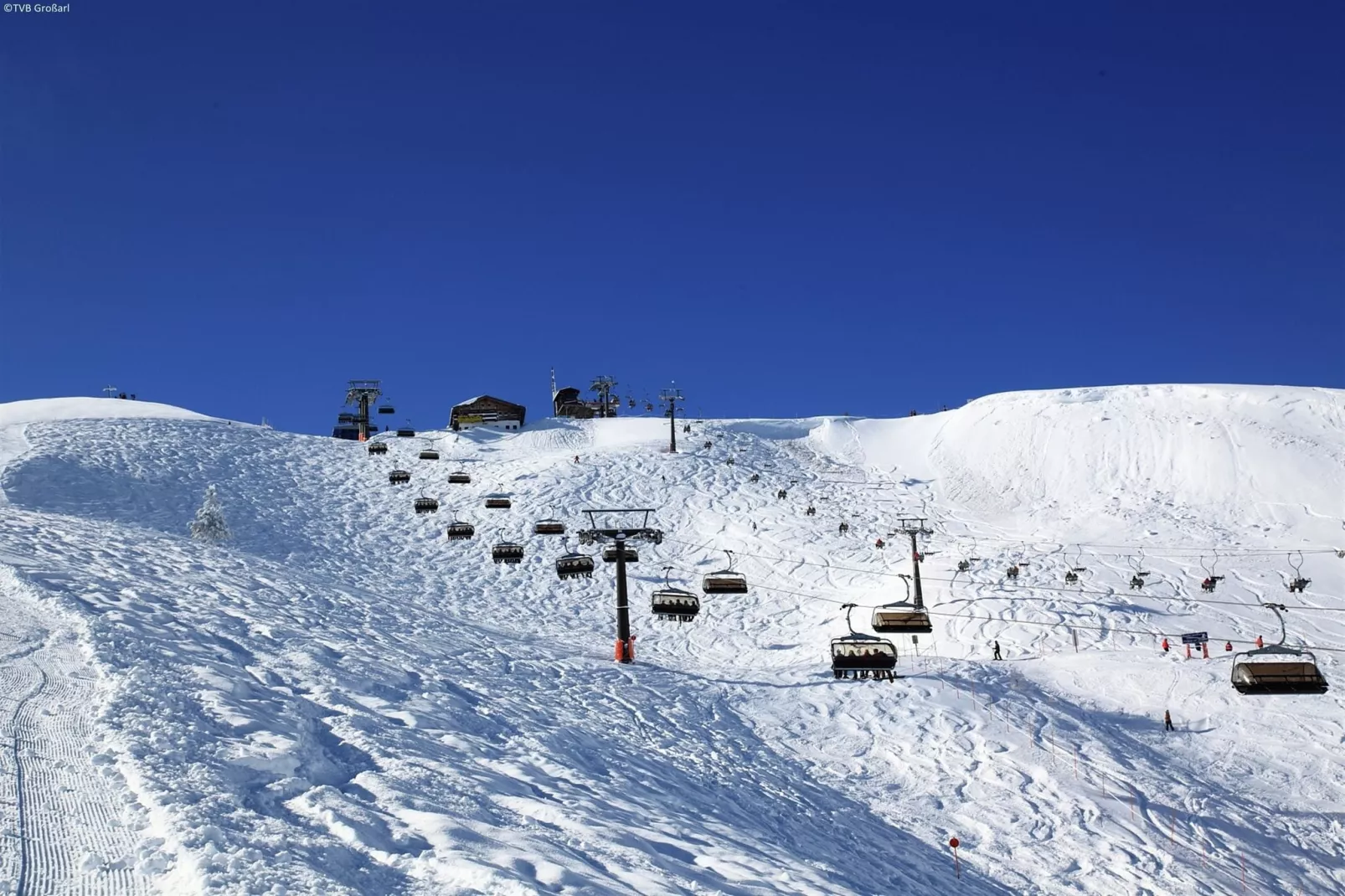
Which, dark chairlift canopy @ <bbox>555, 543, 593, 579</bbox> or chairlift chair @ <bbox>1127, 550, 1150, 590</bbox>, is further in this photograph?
chairlift chair @ <bbox>1127, 550, 1150, 590</bbox>

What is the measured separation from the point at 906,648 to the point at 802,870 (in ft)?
74.9

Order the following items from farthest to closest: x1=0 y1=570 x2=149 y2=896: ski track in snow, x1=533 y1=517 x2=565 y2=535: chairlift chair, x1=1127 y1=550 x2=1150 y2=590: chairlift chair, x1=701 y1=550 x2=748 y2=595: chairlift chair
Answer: x1=533 y1=517 x2=565 y2=535: chairlift chair
x1=1127 y1=550 x2=1150 y2=590: chairlift chair
x1=701 y1=550 x2=748 y2=595: chairlift chair
x1=0 y1=570 x2=149 y2=896: ski track in snow

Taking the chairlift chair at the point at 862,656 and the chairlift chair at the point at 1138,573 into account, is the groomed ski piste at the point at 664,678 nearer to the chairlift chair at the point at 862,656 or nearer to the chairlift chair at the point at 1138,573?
the chairlift chair at the point at 1138,573

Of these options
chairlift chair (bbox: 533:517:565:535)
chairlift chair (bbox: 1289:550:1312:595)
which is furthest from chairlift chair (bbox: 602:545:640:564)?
chairlift chair (bbox: 1289:550:1312:595)

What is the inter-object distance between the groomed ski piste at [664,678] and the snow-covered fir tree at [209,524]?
7.00ft

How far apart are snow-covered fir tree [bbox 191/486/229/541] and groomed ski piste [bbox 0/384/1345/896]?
213 centimetres

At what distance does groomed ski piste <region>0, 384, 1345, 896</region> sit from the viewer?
34.9 feet

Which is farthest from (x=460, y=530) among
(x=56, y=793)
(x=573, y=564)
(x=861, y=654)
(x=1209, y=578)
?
(x=56, y=793)

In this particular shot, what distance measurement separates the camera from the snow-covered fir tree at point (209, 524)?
140 feet

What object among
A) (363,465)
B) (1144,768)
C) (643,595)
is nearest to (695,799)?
(1144,768)

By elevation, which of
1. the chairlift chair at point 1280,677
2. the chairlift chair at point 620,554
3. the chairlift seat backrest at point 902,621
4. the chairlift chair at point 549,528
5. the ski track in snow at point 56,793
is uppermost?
the chairlift chair at point 549,528

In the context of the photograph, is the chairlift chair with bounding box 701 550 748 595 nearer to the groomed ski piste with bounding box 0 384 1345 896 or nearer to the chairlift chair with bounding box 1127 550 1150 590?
Answer: the groomed ski piste with bounding box 0 384 1345 896

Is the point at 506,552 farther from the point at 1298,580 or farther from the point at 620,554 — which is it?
the point at 1298,580

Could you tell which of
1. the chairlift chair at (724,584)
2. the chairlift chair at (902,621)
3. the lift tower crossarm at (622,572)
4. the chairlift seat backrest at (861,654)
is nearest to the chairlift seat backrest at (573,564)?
the lift tower crossarm at (622,572)
